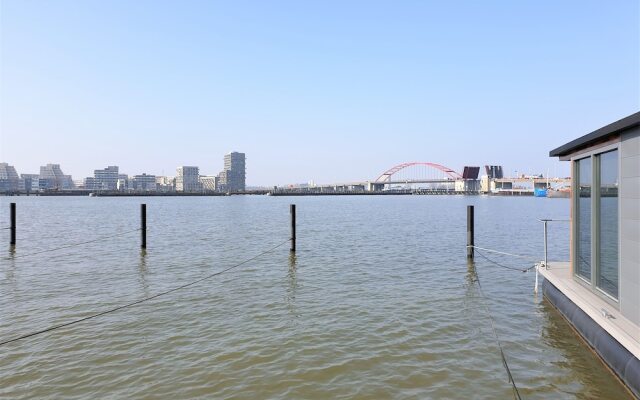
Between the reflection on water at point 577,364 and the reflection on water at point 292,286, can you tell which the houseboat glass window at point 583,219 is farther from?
the reflection on water at point 292,286

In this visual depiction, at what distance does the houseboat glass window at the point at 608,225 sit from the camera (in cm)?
839

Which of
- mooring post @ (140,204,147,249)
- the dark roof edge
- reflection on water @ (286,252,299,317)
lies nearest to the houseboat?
the dark roof edge

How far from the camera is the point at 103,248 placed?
2733 cm

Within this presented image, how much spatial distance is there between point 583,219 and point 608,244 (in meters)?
1.76

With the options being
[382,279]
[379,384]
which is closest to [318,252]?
[382,279]

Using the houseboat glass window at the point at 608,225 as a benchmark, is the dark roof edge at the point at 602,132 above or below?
above

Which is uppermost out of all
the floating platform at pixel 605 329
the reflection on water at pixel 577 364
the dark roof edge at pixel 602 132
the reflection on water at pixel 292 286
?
the dark roof edge at pixel 602 132

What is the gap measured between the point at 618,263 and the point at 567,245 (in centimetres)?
2366

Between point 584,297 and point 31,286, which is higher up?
point 584,297

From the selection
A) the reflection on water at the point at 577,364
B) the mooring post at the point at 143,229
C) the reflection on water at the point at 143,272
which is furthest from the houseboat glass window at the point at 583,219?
the mooring post at the point at 143,229

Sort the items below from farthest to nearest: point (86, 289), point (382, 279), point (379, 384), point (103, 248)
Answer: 1. point (103, 248)
2. point (382, 279)
3. point (86, 289)
4. point (379, 384)

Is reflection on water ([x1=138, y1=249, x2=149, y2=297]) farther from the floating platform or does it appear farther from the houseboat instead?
the houseboat

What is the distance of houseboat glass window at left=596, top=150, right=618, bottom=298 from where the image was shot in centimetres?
839

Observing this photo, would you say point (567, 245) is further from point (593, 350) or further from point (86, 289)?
point (86, 289)
